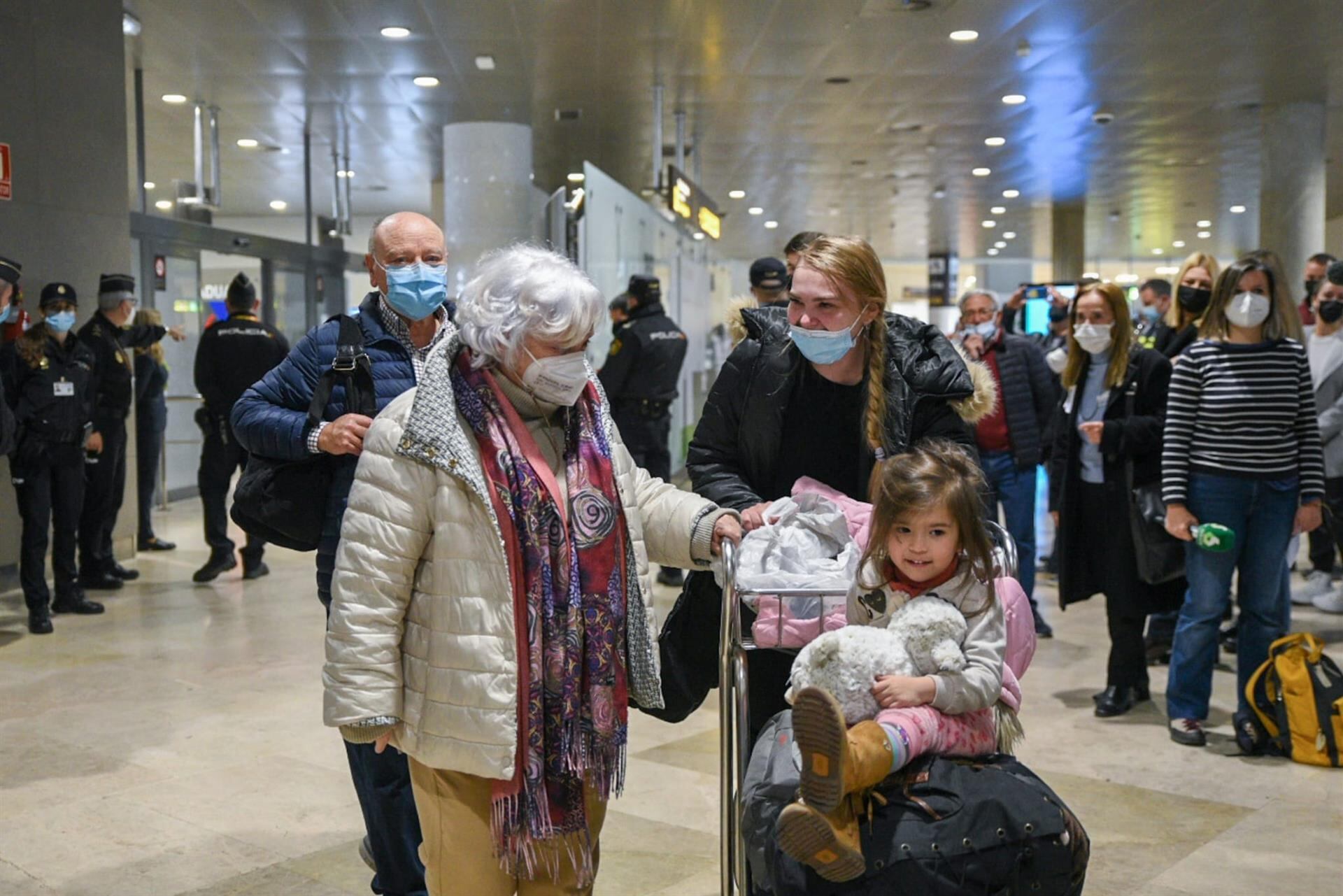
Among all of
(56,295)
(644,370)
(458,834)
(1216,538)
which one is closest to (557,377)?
(458,834)

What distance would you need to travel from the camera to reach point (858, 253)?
279cm

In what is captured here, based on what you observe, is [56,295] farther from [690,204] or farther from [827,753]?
[827,753]

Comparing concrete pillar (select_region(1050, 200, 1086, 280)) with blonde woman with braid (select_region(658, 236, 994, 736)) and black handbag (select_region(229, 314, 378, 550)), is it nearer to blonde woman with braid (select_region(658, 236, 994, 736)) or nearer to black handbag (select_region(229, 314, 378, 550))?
blonde woman with braid (select_region(658, 236, 994, 736))

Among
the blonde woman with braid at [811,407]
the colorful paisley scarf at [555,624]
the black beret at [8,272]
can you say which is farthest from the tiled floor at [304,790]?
the black beret at [8,272]

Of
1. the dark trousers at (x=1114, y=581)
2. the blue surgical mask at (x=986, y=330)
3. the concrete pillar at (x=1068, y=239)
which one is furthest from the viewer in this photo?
the concrete pillar at (x=1068, y=239)

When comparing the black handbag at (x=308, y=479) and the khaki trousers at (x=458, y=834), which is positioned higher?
the black handbag at (x=308, y=479)

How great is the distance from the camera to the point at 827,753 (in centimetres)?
191

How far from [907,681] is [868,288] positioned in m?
0.98

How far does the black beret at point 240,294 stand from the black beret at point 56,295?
0.90 metres

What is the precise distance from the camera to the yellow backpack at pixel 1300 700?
4562mm

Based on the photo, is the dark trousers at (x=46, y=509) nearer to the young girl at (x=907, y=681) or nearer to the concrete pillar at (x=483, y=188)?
the concrete pillar at (x=483, y=188)

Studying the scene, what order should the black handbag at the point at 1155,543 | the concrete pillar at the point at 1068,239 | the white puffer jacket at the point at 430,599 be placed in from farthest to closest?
the concrete pillar at the point at 1068,239, the black handbag at the point at 1155,543, the white puffer jacket at the point at 430,599

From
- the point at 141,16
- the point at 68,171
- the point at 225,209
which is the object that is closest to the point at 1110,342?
the point at 68,171

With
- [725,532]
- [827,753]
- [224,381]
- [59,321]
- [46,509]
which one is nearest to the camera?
[827,753]
